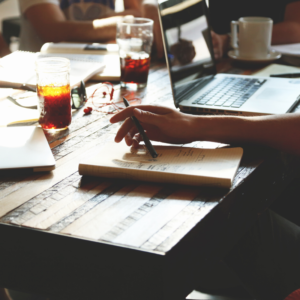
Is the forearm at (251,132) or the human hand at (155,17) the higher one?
the human hand at (155,17)

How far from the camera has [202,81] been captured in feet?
4.16

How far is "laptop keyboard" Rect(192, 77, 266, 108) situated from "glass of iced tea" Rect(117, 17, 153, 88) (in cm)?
25

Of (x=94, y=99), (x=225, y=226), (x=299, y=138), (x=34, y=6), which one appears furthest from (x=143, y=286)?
(x=34, y=6)

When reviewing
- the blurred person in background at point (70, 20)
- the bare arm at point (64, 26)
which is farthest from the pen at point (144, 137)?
the bare arm at point (64, 26)

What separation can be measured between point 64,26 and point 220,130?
155 cm

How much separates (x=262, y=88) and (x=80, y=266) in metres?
0.86

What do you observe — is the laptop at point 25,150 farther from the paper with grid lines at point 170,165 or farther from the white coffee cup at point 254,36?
the white coffee cup at point 254,36

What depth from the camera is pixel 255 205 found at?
799 millimetres

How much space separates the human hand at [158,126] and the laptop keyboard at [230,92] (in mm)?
276

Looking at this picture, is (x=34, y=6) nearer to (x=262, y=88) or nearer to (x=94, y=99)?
(x=94, y=99)

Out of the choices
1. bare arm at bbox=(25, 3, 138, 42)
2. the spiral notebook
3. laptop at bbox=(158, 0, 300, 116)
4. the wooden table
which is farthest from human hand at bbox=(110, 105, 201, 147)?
bare arm at bbox=(25, 3, 138, 42)

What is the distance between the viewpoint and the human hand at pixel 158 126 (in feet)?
2.58

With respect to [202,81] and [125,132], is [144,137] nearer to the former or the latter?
[125,132]

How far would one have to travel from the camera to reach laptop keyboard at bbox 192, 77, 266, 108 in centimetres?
107
